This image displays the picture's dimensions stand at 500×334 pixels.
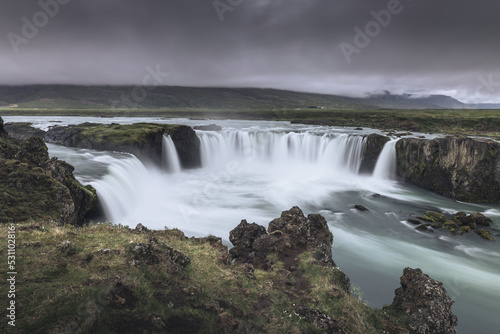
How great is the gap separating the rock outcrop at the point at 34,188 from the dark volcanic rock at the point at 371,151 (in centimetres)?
4223

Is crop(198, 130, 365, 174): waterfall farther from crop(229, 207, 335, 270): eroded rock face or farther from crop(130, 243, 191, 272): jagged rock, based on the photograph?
crop(130, 243, 191, 272): jagged rock

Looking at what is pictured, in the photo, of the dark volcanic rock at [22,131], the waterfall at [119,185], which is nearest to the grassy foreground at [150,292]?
the waterfall at [119,185]

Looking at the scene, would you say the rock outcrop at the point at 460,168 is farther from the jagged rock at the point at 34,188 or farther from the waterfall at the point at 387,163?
the jagged rock at the point at 34,188

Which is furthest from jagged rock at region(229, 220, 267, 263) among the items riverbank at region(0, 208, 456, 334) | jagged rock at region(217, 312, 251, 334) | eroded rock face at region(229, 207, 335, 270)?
A: jagged rock at region(217, 312, 251, 334)

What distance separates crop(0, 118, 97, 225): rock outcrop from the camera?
43.2ft

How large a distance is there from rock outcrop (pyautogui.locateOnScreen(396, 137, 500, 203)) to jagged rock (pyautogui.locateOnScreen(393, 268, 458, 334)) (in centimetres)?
3034

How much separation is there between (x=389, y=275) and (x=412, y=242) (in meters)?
6.63

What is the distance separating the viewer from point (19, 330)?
545cm

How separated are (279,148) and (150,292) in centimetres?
5116

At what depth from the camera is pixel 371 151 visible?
45.9 metres

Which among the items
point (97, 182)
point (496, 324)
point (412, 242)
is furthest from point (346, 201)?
point (97, 182)

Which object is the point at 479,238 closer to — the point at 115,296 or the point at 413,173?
the point at 413,173

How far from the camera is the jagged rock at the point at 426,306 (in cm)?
886

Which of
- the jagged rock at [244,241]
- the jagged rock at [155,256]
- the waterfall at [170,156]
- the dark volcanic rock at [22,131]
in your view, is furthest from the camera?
the dark volcanic rock at [22,131]
